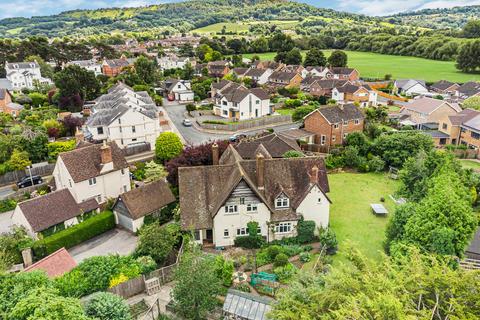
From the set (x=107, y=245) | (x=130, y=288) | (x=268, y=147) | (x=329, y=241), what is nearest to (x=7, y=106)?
(x=107, y=245)

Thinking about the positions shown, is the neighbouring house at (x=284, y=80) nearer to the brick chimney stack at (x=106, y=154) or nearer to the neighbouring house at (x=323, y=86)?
the neighbouring house at (x=323, y=86)

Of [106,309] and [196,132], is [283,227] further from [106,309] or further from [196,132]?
[196,132]

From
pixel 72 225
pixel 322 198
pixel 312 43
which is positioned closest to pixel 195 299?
pixel 322 198

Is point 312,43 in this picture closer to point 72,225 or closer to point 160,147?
point 160,147

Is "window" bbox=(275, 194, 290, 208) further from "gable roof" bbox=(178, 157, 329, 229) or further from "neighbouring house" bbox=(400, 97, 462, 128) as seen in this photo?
"neighbouring house" bbox=(400, 97, 462, 128)

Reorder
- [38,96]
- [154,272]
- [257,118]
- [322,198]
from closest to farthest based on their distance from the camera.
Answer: [154,272], [322,198], [257,118], [38,96]

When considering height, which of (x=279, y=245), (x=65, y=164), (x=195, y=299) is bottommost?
(x=279, y=245)
